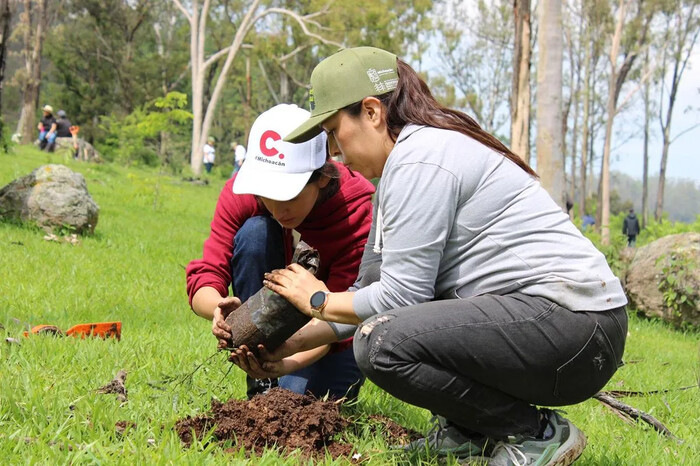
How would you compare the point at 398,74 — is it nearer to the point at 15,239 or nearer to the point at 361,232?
the point at 361,232

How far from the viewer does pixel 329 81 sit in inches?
97.4

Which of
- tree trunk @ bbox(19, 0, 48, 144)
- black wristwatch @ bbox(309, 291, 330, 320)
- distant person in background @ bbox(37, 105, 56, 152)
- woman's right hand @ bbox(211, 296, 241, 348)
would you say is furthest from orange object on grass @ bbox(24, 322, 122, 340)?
tree trunk @ bbox(19, 0, 48, 144)

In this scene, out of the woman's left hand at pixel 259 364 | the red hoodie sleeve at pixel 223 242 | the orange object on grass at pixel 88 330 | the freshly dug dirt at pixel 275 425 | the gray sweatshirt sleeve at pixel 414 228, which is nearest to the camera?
the gray sweatshirt sleeve at pixel 414 228

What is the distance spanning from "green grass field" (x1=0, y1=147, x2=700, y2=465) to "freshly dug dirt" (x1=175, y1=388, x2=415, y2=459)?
0.08 meters

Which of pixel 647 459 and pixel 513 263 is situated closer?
pixel 513 263

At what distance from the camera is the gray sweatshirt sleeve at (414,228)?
2234 mm

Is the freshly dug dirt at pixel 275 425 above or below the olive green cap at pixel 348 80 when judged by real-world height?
below

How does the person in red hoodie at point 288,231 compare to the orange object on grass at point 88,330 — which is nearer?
the person in red hoodie at point 288,231

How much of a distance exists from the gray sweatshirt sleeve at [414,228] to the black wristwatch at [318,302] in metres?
0.20

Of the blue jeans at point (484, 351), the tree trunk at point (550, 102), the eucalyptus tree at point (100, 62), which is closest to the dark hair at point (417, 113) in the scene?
the blue jeans at point (484, 351)

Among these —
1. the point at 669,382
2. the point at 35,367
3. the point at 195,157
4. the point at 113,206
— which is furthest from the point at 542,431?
the point at 195,157

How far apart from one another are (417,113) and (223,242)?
121 cm

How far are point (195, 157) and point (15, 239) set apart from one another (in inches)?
770

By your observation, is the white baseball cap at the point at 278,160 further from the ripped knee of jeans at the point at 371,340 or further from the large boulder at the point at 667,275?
the large boulder at the point at 667,275
